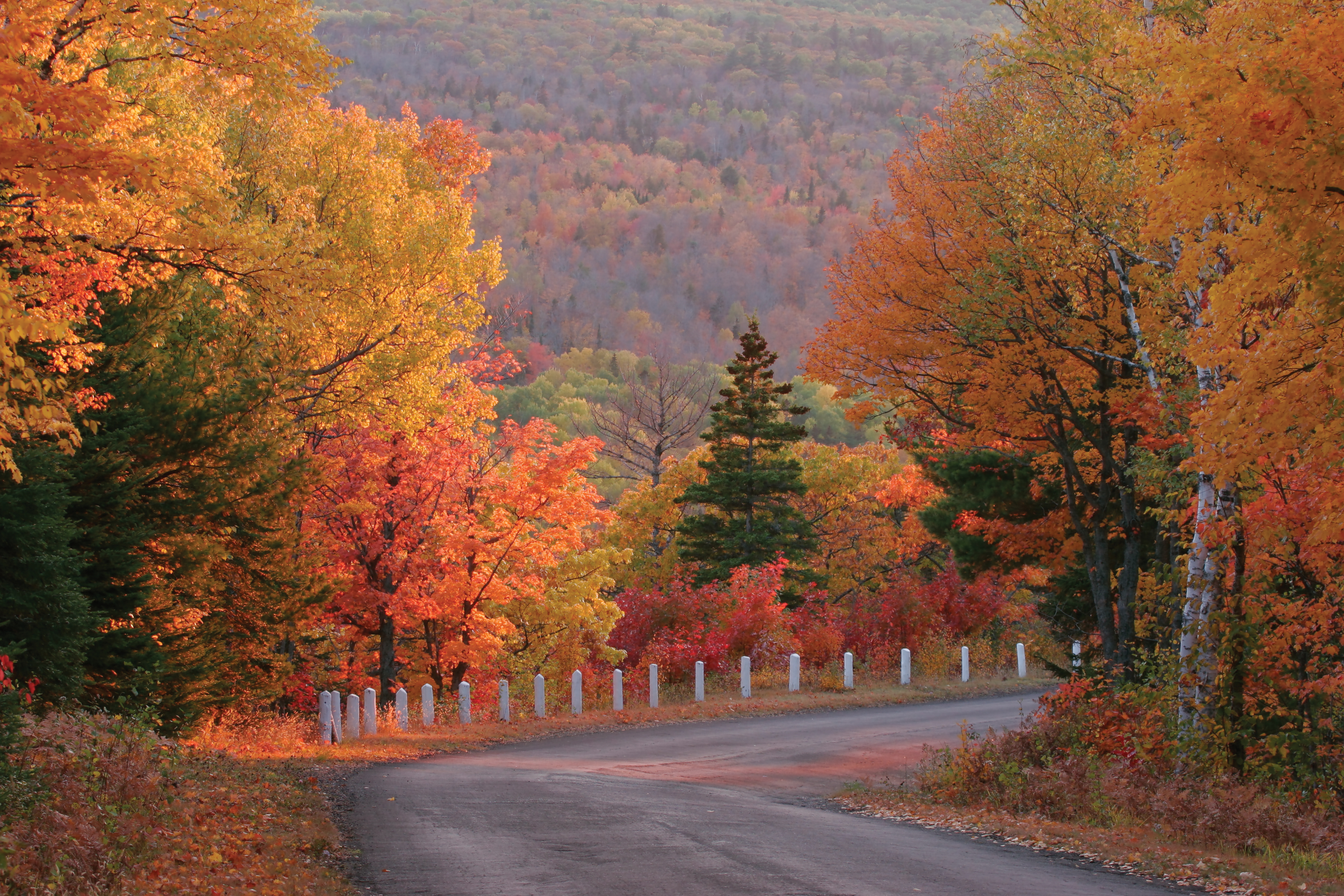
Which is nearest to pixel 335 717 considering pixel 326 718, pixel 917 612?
pixel 326 718

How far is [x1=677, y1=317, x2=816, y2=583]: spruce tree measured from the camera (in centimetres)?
3584

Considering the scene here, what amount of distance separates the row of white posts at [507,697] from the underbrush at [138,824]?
776cm

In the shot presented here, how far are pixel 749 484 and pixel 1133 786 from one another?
2474cm

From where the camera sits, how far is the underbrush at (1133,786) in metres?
9.89

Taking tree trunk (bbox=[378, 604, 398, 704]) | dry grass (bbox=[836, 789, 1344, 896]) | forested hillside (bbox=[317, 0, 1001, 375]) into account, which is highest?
forested hillside (bbox=[317, 0, 1001, 375])

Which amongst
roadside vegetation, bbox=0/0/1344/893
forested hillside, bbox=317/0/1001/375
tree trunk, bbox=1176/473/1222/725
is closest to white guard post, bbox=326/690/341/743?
roadside vegetation, bbox=0/0/1344/893

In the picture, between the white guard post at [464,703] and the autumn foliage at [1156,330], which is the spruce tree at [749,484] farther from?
the white guard post at [464,703]

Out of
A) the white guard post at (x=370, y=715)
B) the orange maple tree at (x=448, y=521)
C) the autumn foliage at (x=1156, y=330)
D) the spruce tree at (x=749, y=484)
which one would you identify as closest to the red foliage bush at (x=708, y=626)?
the orange maple tree at (x=448, y=521)

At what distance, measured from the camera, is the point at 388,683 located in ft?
86.8

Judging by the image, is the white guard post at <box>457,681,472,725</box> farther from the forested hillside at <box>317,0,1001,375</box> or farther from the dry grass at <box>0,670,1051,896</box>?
the forested hillside at <box>317,0,1001,375</box>

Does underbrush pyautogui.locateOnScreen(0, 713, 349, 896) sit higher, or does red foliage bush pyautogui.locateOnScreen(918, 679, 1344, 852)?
underbrush pyautogui.locateOnScreen(0, 713, 349, 896)

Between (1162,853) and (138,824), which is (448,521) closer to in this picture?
(138,824)

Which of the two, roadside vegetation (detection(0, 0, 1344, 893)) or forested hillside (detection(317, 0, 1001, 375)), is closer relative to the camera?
roadside vegetation (detection(0, 0, 1344, 893))

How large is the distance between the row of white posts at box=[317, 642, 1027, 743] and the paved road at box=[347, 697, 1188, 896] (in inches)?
115
